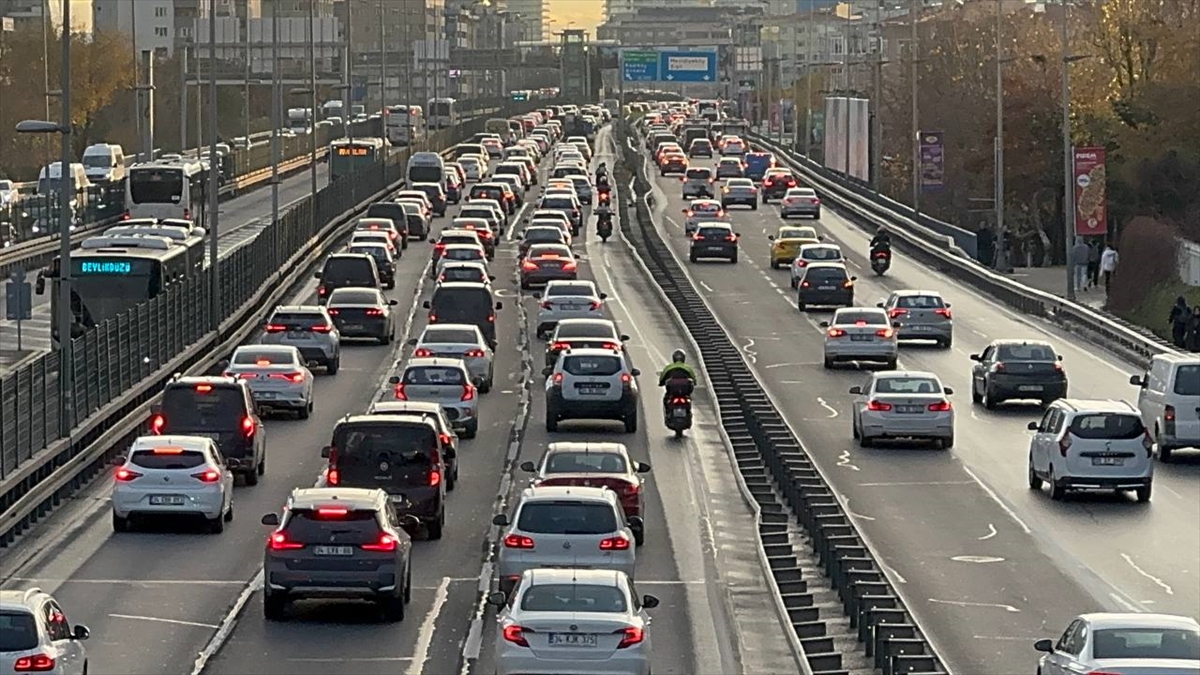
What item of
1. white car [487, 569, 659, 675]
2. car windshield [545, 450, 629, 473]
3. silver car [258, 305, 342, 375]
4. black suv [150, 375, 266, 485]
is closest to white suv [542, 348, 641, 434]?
black suv [150, 375, 266, 485]

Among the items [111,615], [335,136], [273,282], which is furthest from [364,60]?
[111,615]

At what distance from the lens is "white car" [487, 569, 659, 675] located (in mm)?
19891

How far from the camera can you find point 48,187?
79.7m

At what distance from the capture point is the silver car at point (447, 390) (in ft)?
137

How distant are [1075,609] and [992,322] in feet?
123

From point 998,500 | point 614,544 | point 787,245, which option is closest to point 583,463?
point 614,544

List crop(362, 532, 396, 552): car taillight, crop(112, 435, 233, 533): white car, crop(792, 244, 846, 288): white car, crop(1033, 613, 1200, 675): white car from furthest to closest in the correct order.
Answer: crop(792, 244, 846, 288): white car, crop(112, 435, 233, 533): white car, crop(362, 532, 396, 552): car taillight, crop(1033, 613, 1200, 675): white car

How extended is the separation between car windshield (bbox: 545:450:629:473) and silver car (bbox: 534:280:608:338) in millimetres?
26817

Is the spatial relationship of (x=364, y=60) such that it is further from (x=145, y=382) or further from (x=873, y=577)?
(x=873, y=577)

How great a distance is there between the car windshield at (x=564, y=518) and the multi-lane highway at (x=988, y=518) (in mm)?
3375

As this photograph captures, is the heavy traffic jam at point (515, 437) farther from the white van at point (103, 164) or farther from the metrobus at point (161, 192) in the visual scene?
the white van at point (103, 164)

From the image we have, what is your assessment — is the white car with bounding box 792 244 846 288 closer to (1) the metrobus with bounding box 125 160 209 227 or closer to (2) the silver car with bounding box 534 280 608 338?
(2) the silver car with bounding box 534 280 608 338

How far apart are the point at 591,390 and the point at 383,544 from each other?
58.3 feet

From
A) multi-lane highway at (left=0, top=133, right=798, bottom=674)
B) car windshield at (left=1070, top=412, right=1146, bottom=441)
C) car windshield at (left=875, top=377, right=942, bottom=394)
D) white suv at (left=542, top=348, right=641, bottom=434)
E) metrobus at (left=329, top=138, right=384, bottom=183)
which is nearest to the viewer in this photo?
multi-lane highway at (left=0, top=133, right=798, bottom=674)
